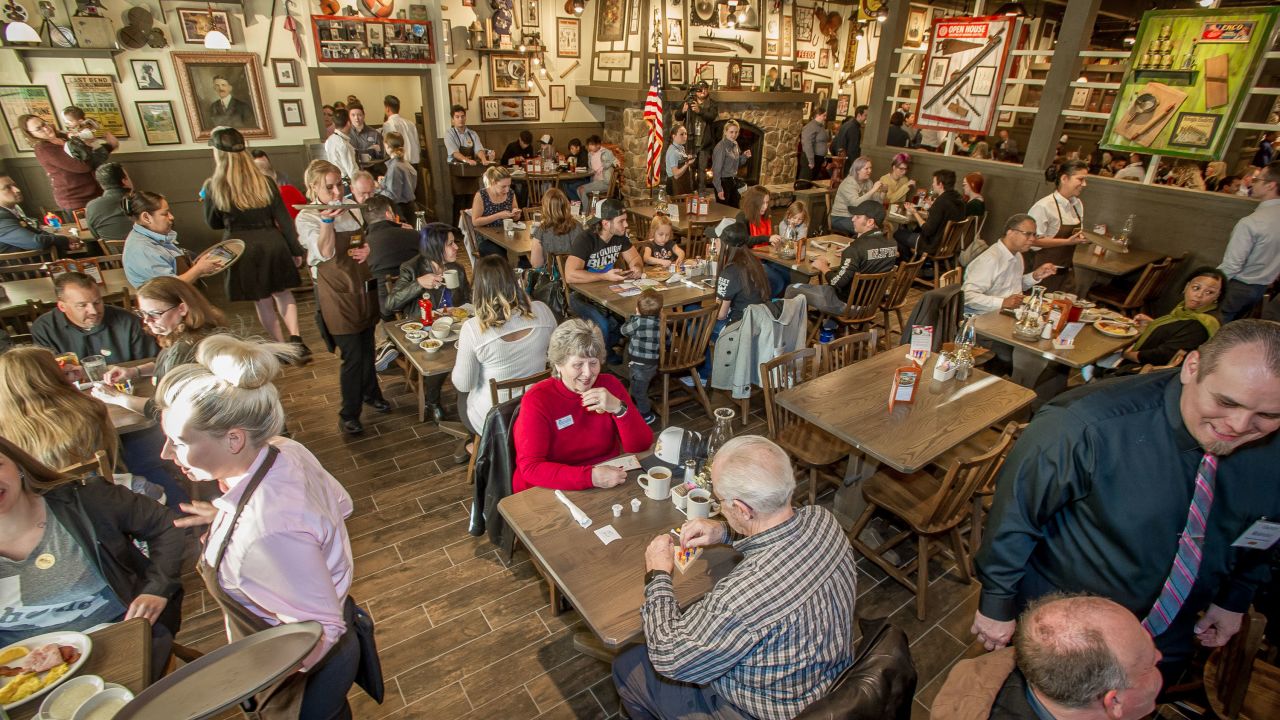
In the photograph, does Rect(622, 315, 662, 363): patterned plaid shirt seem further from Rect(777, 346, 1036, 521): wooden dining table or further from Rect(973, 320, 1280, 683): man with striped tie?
Rect(973, 320, 1280, 683): man with striped tie

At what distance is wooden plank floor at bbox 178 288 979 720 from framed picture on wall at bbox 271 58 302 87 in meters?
6.34

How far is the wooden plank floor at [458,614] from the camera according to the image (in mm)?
2580

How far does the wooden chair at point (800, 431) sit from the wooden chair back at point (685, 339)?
67 cm

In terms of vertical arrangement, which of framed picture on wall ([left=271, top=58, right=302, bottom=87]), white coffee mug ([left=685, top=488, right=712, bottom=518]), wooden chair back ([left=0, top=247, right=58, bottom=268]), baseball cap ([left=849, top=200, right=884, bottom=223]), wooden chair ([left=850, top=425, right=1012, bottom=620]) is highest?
framed picture on wall ([left=271, top=58, right=302, bottom=87])

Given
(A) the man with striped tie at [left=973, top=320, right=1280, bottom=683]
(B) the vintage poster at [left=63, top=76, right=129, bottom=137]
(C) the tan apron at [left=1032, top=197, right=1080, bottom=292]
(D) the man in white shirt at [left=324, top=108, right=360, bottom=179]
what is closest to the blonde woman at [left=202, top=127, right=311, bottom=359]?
(D) the man in white shirt at [left=324, top=108, right=360, bottom=179]

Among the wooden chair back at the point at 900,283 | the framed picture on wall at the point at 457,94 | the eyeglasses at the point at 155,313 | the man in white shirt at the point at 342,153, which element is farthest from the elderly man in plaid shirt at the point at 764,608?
the framed picture on wall at the point at 457,94

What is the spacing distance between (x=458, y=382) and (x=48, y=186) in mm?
7409

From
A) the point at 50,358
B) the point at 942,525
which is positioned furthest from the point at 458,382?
the point at 942,525

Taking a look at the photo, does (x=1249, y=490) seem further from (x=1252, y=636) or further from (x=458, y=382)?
(x=458, y=382)

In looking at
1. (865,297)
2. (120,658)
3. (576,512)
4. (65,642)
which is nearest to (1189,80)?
(865,297)

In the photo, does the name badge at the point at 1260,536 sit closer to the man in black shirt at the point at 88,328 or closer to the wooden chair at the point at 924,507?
the wooden chair at the point at 924,507

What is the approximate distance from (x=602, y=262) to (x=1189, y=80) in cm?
609

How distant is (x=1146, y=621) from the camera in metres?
1.84

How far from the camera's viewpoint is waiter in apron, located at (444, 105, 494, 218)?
8.91 meters
